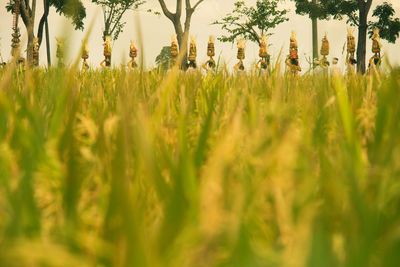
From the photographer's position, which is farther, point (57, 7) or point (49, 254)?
point (57, 7)

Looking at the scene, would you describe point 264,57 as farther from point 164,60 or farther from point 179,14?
point 179,14

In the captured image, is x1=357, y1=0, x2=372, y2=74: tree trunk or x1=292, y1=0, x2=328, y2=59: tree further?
x1=292, y1=0, x2=328, y2=59: tree

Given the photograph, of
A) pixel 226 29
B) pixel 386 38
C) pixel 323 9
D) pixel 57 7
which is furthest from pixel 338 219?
pixel 226 29

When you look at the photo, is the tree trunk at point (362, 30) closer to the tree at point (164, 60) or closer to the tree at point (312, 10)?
the tree at point (312, 10)

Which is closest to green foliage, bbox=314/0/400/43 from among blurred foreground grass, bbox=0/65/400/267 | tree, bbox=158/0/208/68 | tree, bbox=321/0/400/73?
tree, bbox=321/0/400/73

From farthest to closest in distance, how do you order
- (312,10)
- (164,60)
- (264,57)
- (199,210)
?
(312,10) → (264,57) → (164,60) → (199,210)

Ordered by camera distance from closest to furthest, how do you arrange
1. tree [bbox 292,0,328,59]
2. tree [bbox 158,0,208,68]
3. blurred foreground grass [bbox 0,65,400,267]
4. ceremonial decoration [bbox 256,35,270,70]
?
blurred foreground grass [bbox 0,65,400,267], ceremonial decoration [bbox 256,35,270,70], tree [bbox 158,0,208,68], tree [bbox 292,0,328,59]

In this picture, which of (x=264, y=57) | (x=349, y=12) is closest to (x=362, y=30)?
(x=349, y=12)

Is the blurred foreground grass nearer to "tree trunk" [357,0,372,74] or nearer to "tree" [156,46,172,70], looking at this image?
"tree" [156,46,172,70]

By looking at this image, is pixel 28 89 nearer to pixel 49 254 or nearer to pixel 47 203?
pixel 47 203

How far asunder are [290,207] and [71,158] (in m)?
0.24

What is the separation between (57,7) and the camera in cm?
2486

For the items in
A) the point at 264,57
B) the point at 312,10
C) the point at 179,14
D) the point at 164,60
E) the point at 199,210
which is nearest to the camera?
the point at 199,210

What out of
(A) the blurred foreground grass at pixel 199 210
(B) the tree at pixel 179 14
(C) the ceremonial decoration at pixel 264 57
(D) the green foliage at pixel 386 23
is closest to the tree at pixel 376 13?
(D) the green foliage at pixel 386 23
